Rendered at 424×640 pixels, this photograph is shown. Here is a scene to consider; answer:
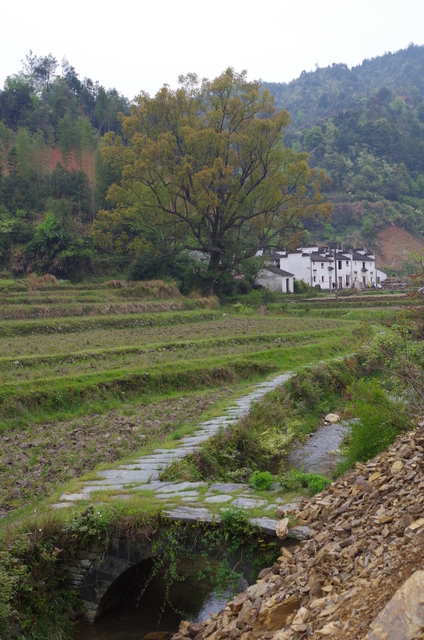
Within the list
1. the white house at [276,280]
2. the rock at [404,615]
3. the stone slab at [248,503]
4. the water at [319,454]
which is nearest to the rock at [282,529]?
the stone slab at [248,503]

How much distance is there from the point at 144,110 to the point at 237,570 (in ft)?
118

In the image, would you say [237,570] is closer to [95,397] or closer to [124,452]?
[124,452]

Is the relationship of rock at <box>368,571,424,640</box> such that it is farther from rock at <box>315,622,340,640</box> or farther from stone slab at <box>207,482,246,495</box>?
stone slab at <box>207,482,246,495</box>

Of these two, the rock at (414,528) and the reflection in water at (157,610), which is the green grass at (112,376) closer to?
the reflection in water at (157,610)

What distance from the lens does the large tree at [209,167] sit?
36906mm

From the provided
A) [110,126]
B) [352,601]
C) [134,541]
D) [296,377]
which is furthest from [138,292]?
[110,126]

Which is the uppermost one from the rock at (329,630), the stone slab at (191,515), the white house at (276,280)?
the white house at (276,280)

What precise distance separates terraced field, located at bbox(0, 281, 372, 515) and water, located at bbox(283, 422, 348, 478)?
2.06 meters

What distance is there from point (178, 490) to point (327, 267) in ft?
193

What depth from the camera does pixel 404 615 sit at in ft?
11.4

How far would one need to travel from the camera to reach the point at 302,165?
38.1 m

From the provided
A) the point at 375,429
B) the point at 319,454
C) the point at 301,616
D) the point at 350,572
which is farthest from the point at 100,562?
the point at 319,454

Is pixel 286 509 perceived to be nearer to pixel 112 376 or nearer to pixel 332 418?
pixel 112 376

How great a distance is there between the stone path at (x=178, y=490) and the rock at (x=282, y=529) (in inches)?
3.2
